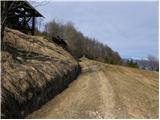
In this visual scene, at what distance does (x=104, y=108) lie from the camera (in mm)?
13680

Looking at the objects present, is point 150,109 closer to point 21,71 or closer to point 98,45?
point 21,71

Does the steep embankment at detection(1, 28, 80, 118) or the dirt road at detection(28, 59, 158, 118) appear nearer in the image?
the steep embankment at detection(1, 28, 80, 118)

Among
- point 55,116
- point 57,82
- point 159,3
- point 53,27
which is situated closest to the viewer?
point 159,3

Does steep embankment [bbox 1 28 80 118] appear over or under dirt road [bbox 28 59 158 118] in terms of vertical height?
over

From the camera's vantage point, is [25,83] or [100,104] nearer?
[25,83]

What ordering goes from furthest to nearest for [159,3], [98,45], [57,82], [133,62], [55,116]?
[98,45] < [133,62] < [57,82] < [55,116] < [159,3]

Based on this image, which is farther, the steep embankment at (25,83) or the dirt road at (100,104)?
the dirt road at (100,104)

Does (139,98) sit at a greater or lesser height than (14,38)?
lesser

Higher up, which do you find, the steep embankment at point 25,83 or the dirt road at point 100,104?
the steep embankment at point 25,83

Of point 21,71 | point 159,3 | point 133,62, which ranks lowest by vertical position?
point 133,62

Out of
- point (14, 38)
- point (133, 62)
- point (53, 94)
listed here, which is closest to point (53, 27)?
point (133, 62)

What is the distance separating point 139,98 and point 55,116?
5581mm

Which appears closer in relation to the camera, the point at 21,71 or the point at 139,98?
the point at 21,71

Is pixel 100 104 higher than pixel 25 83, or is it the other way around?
pixel 25 83
